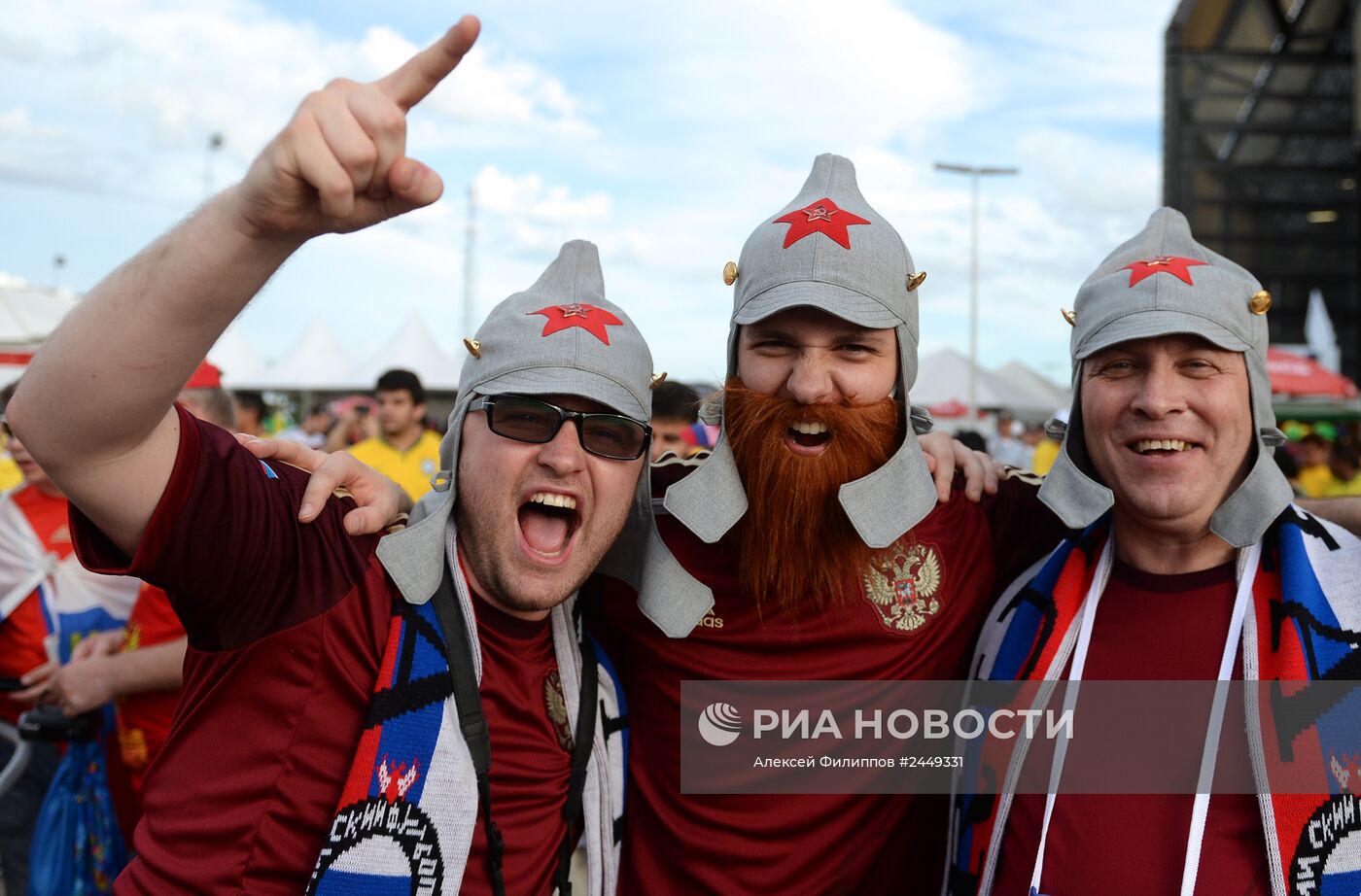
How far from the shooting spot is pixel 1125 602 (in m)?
2.36

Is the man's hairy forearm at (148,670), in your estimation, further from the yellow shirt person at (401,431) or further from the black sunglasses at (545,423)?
the yellow shirt person at (401,431)

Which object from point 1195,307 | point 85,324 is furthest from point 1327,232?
point 85,324

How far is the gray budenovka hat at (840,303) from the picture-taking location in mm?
2461

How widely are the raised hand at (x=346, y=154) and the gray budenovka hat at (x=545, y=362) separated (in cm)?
88

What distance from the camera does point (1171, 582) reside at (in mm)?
2334

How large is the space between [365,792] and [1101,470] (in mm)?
1828

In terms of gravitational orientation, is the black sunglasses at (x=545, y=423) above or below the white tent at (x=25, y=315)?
below

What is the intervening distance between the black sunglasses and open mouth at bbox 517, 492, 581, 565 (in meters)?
0.14

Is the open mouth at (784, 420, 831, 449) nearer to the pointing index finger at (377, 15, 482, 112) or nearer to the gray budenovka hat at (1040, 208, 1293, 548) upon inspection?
the gray budenovka hat at (1040, 208, 1293, 548)

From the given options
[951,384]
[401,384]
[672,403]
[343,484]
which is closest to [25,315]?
[401,384]

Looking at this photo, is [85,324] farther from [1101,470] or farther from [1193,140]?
[1193,140]

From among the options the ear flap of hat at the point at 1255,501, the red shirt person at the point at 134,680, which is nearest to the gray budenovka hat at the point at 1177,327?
the ear flap of hat at the point at 1255,501

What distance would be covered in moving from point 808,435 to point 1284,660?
115cm

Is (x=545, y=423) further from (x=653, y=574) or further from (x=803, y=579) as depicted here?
(x=803, y=579)
